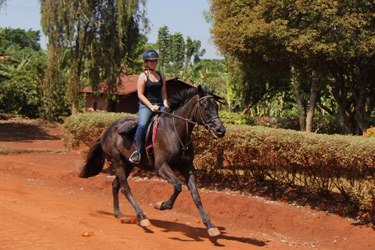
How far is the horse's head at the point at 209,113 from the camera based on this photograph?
6.58m

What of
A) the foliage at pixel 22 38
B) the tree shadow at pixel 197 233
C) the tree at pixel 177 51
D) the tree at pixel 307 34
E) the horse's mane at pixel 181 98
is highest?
the foliage at pixel 22 38

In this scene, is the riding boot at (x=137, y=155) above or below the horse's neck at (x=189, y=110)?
below

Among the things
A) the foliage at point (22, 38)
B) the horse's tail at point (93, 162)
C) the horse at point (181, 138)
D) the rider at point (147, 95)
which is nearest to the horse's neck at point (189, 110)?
the horse at point (181, 138)

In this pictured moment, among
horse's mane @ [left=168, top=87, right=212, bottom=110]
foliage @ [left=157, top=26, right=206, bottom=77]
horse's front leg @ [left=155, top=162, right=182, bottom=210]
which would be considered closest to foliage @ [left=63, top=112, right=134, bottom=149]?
horse's mane @ [left=168, top=87, right=212, bottom=110]

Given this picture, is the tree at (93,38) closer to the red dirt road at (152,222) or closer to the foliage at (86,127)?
→ the foliage at (86,127)

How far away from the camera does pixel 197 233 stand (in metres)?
7.86

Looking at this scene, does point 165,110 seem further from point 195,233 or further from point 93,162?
point 93,162

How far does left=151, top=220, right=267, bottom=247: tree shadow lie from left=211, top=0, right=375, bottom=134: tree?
35.0 ft

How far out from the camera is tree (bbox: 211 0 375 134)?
16047mm

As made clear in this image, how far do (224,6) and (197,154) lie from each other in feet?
39.1

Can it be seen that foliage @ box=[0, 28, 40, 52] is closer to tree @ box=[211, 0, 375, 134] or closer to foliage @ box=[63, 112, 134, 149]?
tree @ box=[211, 0, 375, 134]

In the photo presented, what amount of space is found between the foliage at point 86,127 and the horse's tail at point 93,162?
304 centimetres

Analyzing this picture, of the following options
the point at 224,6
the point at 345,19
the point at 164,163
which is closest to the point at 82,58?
the point at 224,6

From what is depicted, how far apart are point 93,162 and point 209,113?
3851mm
